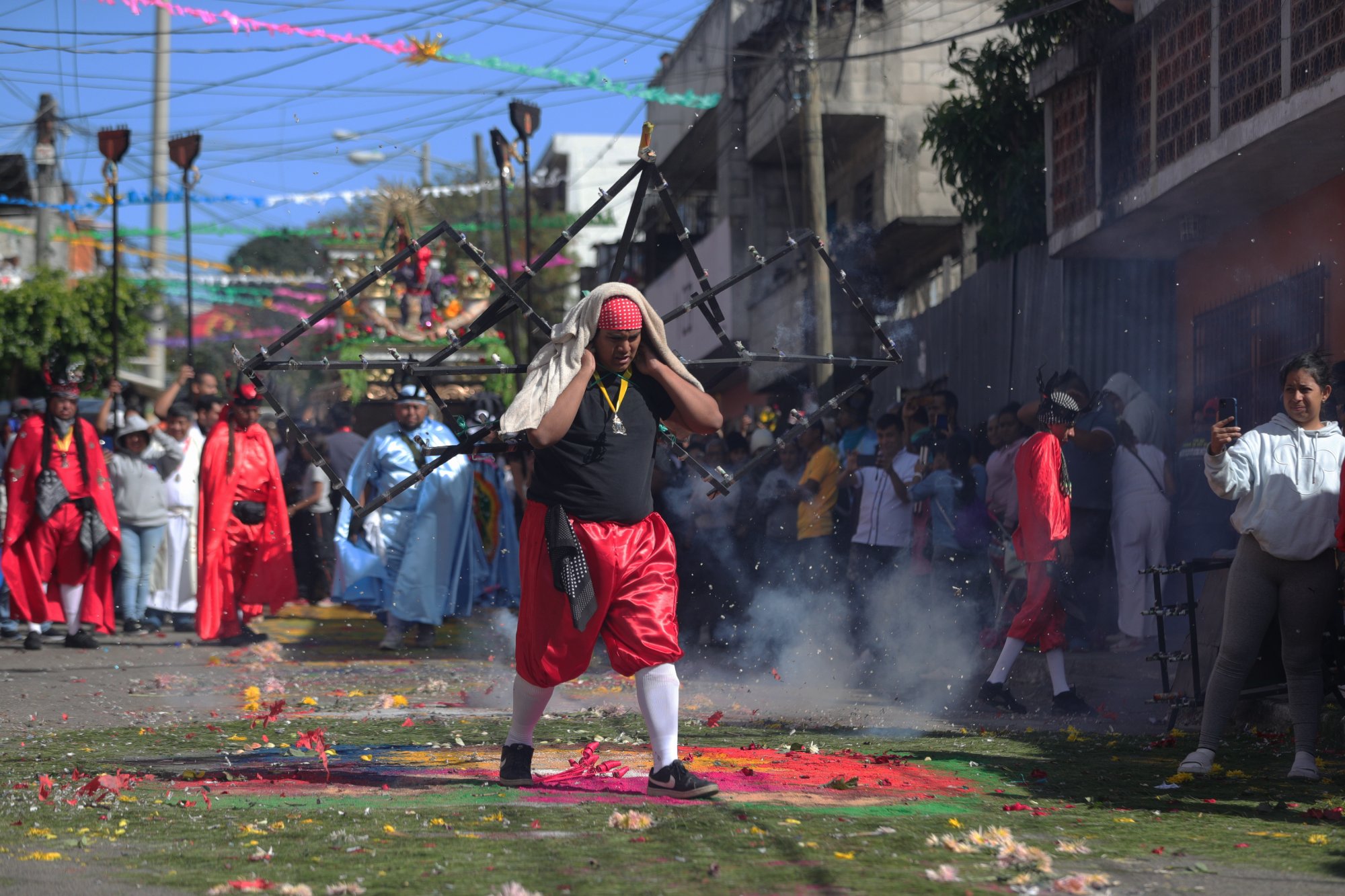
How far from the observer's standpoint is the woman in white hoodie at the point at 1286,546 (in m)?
5.93

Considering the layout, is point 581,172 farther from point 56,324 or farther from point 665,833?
point 665,833

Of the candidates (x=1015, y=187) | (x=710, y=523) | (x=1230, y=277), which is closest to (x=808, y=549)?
(x=710, y=523)

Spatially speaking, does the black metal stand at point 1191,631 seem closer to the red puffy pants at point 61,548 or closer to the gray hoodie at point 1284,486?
the gray hoodie at point 1284,486

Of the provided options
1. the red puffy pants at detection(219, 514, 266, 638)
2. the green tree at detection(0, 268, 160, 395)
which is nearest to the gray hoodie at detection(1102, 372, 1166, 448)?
the red puffy pants at detection(219, 514, 266, 638)

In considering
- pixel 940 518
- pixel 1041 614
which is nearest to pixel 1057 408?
pixel 1041 614

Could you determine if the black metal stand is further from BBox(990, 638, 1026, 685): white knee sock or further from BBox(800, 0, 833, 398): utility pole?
BBox(800, 0, 833, 398): utility pole

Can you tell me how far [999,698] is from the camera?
8.66 m

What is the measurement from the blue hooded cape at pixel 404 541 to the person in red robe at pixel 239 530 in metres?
0.61

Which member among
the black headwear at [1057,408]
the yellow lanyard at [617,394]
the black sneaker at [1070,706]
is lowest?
the black sneaker at [1070,706]

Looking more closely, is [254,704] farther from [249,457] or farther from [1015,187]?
[1015,187]

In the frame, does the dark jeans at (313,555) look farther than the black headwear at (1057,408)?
Yes

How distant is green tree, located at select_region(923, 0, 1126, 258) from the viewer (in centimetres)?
1529

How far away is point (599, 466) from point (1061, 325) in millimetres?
8737

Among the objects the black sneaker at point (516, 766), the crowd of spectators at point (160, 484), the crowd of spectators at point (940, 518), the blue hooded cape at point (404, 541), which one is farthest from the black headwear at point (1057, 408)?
the crowd of spectators at point (160, 484)
